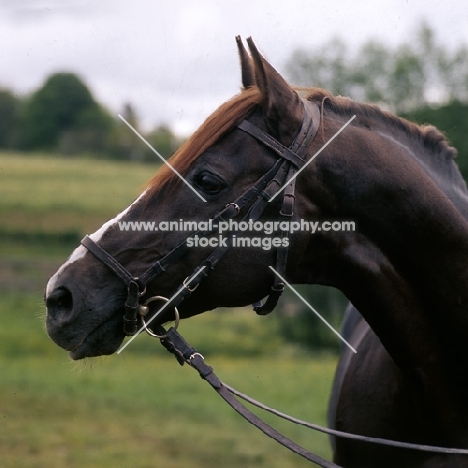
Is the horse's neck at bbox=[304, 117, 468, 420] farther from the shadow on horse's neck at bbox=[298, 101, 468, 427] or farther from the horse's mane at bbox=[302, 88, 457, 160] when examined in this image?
the horse's mane at bbox=[302, 88, 457, 160]

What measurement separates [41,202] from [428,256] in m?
20.0

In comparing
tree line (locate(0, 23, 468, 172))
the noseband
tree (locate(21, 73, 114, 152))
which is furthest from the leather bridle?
tree (locate(21, 73, 114, 152))

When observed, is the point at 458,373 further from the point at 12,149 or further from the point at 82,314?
the point at 12,149

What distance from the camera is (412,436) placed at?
11.3ft

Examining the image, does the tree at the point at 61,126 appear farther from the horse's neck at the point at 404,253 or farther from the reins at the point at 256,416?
the horse's neck at the point at 404,253

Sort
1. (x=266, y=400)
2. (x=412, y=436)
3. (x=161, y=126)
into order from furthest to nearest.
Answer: (x=266, y=400)
(x=161, y=126)
(x=412, y=436)

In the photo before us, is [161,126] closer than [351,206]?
No

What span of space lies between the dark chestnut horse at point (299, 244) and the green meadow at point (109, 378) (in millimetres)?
451

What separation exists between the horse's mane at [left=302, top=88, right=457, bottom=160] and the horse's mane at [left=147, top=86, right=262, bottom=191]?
0.35 metres

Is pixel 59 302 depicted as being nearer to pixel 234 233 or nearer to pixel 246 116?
pixel 234 233

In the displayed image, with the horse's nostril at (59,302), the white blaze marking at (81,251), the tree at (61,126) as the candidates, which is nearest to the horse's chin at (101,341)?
the horse's nostril at (59,302)

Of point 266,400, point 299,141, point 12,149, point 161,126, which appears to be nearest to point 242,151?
point 299,141

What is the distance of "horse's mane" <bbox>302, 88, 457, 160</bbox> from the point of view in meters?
3.33

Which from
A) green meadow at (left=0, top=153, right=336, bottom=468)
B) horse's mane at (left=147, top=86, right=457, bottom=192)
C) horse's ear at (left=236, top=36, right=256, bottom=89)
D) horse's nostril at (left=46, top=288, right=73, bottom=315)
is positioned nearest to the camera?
horse's nostril at (left=46, top=288, right=73, bottom=315)
